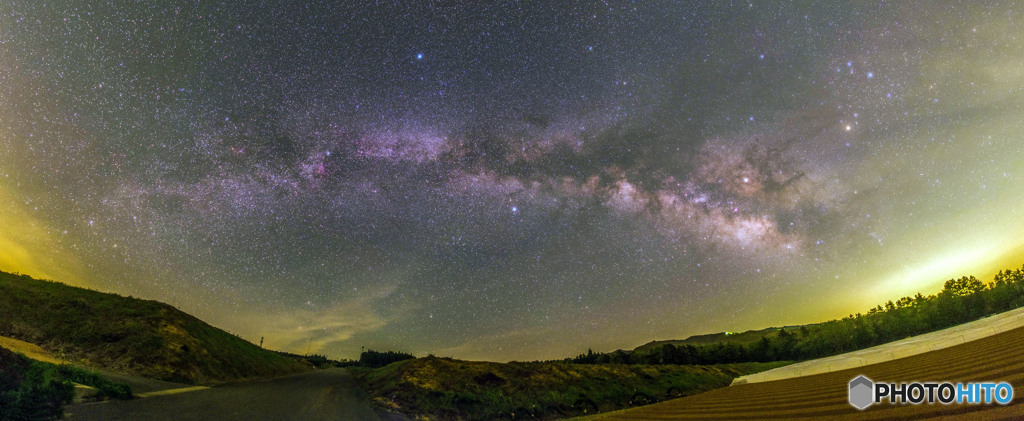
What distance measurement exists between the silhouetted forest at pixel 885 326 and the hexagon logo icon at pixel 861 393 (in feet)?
259

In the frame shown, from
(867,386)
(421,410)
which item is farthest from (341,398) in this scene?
(867,386)

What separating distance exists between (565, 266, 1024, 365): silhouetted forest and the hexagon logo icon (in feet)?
259

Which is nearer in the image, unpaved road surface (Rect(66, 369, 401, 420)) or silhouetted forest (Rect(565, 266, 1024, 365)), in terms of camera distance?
unpaved road surface (Rect(66, 369, 401, 420))

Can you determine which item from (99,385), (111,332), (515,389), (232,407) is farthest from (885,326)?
(111,332)

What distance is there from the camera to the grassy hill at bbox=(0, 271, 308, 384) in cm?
2683

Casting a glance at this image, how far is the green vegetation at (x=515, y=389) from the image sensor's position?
86.3ft

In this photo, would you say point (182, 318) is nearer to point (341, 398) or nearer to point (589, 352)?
point (341, 398)

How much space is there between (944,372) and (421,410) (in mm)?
24911

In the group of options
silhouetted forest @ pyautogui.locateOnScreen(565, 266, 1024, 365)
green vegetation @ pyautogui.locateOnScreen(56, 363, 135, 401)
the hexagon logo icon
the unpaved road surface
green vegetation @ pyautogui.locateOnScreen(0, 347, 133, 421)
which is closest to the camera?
the hexagon logo icon

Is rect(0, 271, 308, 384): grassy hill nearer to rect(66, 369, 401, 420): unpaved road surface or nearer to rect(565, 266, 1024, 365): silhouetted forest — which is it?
rect(66, 369, 401, 420): unpaved road surface

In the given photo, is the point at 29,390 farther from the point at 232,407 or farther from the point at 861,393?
the point at 861,393

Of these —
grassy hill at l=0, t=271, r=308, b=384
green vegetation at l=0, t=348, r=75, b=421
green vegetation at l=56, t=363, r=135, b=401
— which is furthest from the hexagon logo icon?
grassy hill at l=0, t=271, r=308, b=384

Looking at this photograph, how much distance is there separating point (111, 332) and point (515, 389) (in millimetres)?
31271

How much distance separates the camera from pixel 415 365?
116 ft
